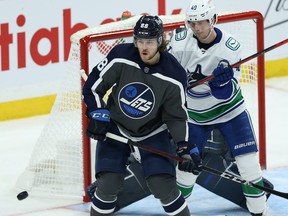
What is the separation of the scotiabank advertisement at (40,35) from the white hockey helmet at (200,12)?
2.38 metres

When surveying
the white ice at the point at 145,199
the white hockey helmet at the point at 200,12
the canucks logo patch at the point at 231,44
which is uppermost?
the white hockey helmet at the point at 200,12

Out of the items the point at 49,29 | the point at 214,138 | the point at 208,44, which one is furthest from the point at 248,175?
the point at 49,29

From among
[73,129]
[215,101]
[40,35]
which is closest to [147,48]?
[215,101]

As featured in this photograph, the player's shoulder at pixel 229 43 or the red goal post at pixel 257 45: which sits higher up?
the player's shoulder at pixel 229 43

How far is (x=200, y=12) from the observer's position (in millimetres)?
5480

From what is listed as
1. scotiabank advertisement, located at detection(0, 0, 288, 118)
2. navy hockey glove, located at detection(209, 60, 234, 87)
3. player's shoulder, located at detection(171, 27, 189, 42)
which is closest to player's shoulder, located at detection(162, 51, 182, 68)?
navy hockey glove, located at detection(209, 60, 234, 87)

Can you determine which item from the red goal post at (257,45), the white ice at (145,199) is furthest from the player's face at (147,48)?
the white ice at (145,199)

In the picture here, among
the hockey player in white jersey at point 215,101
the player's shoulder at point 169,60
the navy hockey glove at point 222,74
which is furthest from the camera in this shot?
the hockey player in white jersey at point 215,101

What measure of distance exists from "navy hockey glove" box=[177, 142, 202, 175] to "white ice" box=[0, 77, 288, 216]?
87 cm

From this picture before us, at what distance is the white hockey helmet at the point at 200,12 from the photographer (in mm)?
5480

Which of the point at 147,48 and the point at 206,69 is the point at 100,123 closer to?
the point at 147,48

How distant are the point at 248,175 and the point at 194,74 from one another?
59 cm

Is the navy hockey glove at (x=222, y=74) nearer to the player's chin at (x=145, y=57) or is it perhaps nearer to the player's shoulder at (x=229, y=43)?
the player's shoulder at (x=229, y=43)

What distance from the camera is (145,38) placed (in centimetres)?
504
